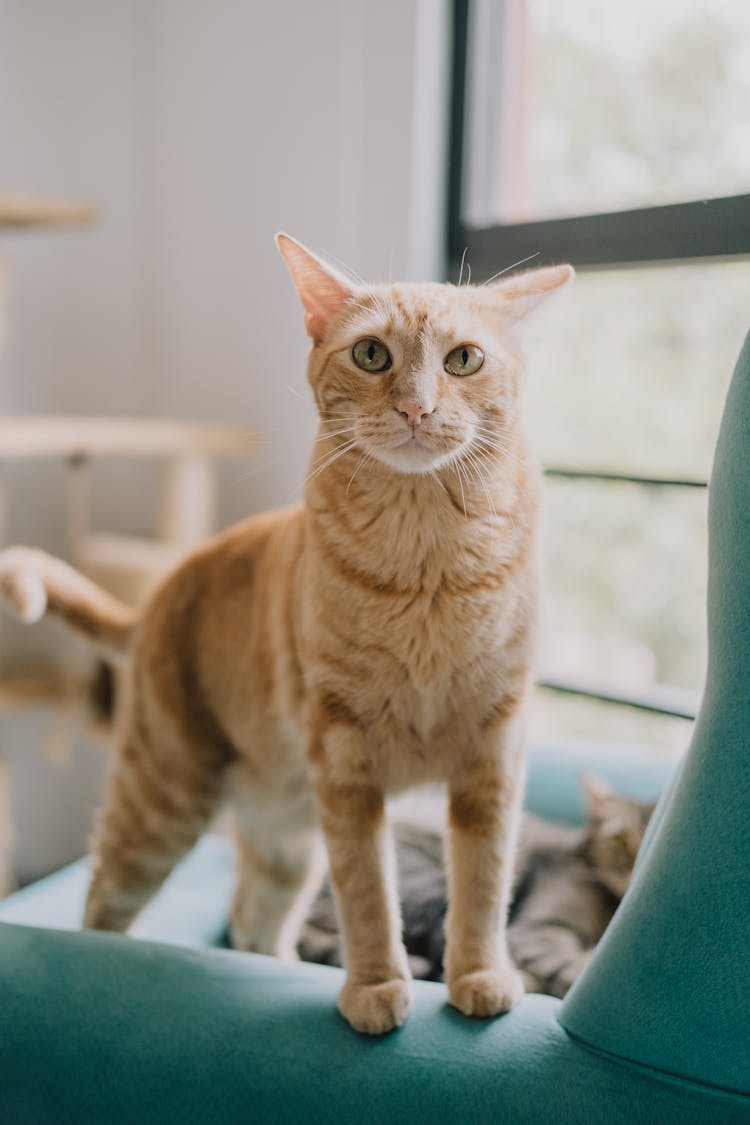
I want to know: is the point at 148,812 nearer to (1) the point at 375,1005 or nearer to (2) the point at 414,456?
(1) the point at 375,1005

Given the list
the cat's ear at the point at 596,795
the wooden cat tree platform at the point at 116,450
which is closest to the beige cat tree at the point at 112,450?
the wooden cat tree platform at the point at 116,450

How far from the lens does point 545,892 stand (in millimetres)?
1650

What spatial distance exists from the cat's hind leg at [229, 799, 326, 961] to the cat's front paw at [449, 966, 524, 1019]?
437 millimetres

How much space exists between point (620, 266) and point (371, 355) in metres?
1.12

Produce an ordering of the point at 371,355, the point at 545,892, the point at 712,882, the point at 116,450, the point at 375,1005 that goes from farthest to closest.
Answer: the point at 116,450 < the point at 545,892 < the point at 371,355 < the point at 375,1005 < the point at 712,882

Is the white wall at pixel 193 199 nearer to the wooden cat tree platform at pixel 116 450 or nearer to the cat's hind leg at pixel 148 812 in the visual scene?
the wooden cat tree platform at pixel 116 450

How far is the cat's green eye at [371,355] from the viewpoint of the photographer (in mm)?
1066

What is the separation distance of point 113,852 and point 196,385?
62.5 inches

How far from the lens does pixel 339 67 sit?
227 centimetres

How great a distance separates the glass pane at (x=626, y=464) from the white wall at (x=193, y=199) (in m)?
0.45

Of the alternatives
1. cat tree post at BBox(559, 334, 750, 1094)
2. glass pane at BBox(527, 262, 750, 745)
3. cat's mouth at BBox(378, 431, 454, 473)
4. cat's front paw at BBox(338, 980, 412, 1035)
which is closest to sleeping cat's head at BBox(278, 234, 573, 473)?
cat's mouth at BBox(378, 431, 454, 473)

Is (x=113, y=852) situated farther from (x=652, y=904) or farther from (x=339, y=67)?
(x=339, y=67)

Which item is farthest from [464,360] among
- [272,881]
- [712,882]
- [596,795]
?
[596,795]

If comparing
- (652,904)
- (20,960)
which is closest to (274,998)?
(20,960)
